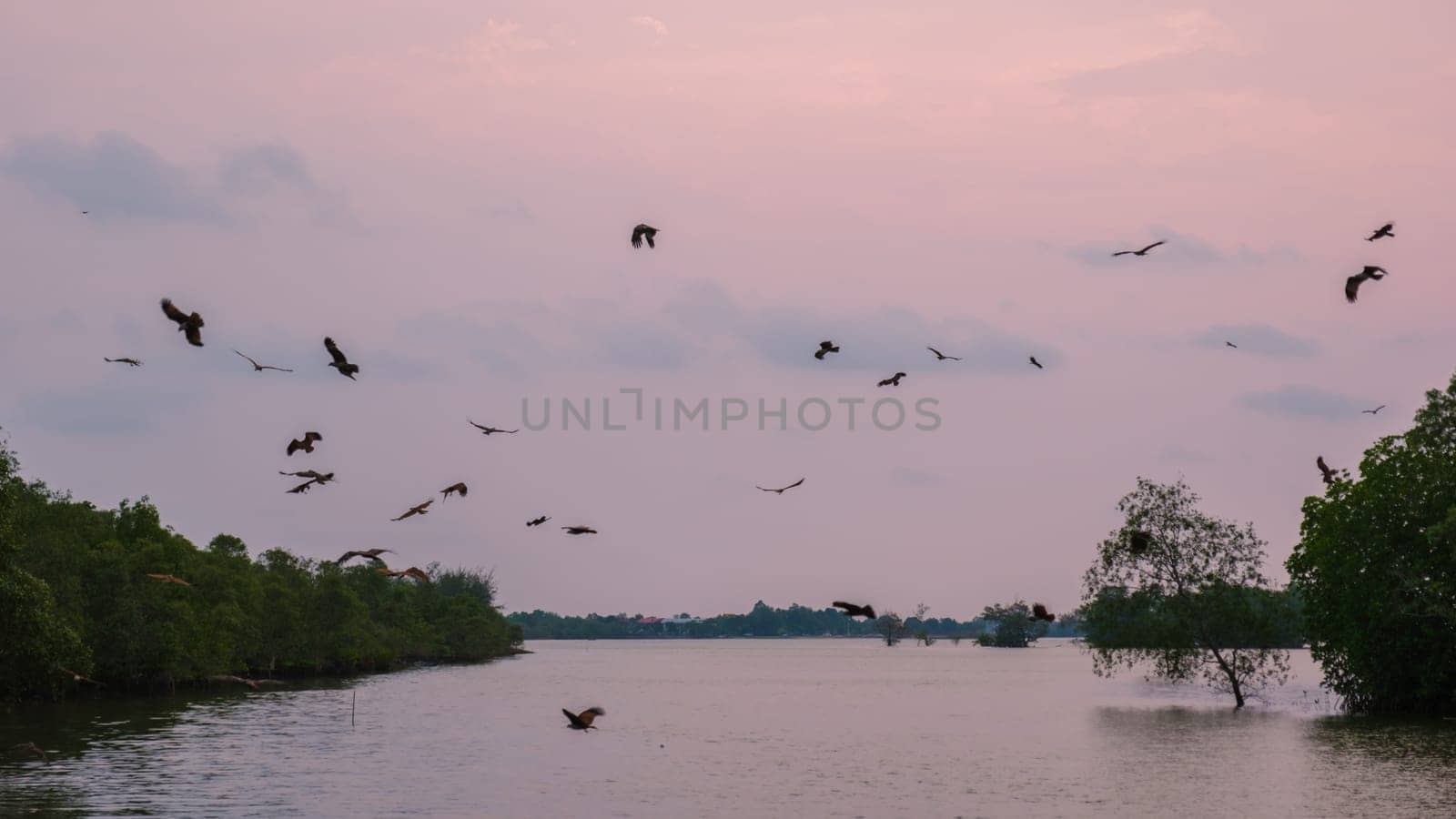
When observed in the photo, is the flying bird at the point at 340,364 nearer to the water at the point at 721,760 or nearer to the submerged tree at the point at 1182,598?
the water at the point at 721,760

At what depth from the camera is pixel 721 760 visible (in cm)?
6919

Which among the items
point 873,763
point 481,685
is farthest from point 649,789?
point 481,685

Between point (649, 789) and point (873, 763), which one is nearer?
point (649, 789)

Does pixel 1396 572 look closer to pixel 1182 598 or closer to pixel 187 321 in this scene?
pixel 1182 598

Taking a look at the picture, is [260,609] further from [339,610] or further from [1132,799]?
[1132,799]

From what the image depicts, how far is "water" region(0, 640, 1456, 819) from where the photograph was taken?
167 feet

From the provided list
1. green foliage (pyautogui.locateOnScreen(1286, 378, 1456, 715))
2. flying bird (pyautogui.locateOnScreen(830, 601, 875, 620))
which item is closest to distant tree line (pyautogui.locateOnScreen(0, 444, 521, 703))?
flying bird (pyautogui.locateOnScreen(830, 601, 875, 620))

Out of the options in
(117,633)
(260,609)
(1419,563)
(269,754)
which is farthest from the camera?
(260,609)

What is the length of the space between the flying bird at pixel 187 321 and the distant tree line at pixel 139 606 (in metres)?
26.6

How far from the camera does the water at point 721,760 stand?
50.8 metres

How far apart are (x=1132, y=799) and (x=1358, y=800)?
306 inches

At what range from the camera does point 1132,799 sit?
5284 centimetres

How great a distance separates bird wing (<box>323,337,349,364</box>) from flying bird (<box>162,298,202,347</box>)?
2509mm

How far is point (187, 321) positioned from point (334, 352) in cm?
308
